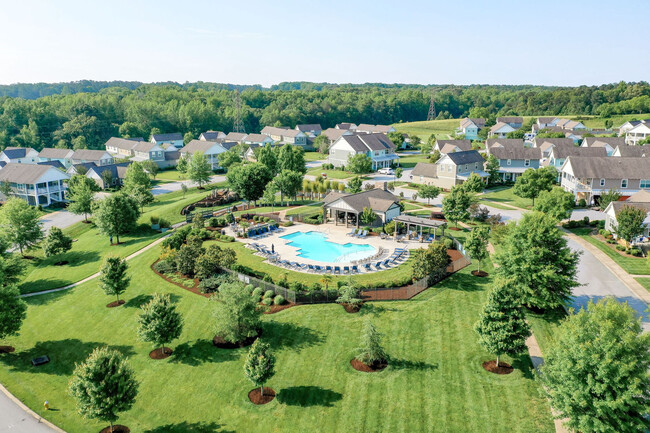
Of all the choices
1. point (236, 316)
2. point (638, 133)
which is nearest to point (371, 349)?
point (236, 316)

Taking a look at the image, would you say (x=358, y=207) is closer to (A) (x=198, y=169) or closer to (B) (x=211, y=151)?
(A) (x=198, y=169)

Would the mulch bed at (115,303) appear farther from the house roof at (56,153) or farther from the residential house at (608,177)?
the house roof at (56,153)

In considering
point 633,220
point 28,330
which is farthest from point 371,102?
point 28,330

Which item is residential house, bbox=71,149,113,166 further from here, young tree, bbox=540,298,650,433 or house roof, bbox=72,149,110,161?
young tree, bbox=540,298,650,433

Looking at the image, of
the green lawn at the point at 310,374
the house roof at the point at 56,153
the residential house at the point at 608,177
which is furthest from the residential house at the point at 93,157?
the residential house at the point at 608,177

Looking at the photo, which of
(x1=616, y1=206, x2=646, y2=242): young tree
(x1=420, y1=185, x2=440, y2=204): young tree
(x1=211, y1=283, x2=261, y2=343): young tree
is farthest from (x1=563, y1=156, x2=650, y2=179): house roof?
(x1=211, y1=283, x2=261, y2=343): young tree

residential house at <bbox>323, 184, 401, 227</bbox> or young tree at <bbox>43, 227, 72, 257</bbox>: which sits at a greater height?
residential house at <bbox>323, 184, 401, 227</bbox>
